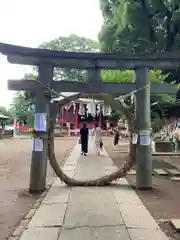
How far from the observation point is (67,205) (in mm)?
7445

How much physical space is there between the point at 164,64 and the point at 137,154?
7.91 ft

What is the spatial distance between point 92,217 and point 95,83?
13.2 ft

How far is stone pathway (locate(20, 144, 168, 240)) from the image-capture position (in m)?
5.50

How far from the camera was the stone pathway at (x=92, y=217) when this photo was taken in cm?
550

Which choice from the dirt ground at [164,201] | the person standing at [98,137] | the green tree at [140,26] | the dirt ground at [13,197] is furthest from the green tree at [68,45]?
the dirt ground at [164,201]

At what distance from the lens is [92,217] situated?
645 centimetres

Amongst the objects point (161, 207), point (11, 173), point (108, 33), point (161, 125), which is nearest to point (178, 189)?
point (161, 207)

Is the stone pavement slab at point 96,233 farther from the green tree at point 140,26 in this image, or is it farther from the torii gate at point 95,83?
the green tree at point 140,26

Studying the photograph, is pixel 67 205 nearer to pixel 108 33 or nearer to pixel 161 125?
pixel 108 33

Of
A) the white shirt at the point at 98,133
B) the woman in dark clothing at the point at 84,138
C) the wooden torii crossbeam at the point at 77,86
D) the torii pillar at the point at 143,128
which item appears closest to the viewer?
the wooden torii crossbeam at the point at 77,86

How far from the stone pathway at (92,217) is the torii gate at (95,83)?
68cm

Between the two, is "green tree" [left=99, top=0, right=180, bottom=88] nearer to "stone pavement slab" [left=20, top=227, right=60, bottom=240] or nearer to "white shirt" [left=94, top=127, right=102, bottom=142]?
"white shirt" [left=94, top=127, right=102, bottom=142]

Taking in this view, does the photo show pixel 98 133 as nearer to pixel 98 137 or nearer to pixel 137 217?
pixel 98 137

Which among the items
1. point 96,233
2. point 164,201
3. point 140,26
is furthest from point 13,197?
point 140,26
